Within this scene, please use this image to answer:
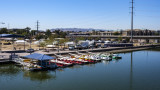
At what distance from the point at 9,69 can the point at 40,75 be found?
6.89m

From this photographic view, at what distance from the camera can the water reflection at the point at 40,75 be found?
2641 cm

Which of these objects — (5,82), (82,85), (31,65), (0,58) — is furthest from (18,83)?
(0,58)

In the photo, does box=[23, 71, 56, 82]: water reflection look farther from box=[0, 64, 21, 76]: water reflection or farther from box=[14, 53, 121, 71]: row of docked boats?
box=[0, 64, 21, 76]: water reflection

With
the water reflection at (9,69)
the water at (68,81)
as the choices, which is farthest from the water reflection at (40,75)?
the water reflection at (9,69)

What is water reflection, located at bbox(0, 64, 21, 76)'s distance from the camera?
93.7ft

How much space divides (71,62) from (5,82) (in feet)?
48.9

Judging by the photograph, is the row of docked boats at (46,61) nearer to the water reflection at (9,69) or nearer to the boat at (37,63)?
the boat at (37,63)

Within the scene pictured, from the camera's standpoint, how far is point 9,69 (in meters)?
31.0

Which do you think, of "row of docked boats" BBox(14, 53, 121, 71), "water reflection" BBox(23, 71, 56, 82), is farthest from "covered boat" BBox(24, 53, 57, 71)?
"water reflection" BBox(23, 71, 56, 82)

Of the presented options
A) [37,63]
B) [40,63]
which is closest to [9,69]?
[37,63]

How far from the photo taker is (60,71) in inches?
1193

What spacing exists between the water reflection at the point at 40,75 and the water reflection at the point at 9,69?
6.96 ft

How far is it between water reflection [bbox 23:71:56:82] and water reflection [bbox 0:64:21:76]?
2121 millimetres

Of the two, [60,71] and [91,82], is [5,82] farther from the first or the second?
[91,82]
